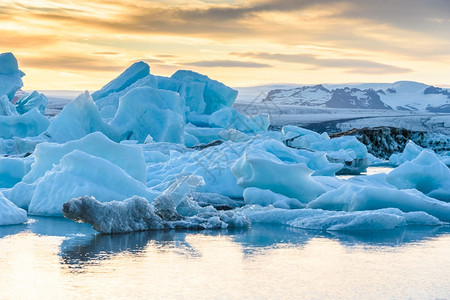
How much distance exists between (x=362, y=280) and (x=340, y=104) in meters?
172

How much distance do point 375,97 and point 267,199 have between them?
16682cm

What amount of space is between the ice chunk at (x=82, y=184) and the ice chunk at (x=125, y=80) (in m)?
22.4

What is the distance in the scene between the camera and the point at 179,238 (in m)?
8.04

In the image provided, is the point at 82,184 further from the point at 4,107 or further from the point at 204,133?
the point at 204,133

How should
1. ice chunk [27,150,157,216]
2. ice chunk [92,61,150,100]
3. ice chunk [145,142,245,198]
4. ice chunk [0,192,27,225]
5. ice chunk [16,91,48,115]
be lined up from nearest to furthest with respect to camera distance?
ice chunk [0,192,27,225] → ice chunk [27,150,157,216] → ice chunk [145,142,245,198] → ice chunk [92,61,150,100] → ice chunk [16,91,48,115]

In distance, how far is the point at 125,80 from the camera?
32.2 m

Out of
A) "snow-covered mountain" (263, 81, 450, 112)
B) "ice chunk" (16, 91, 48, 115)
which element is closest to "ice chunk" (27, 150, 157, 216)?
"ice chunk" (16, 91, 48, 115)

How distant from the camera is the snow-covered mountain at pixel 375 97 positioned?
16212cm

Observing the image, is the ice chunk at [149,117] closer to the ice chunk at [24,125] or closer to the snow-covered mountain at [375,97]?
the ice chunk at [24,125]

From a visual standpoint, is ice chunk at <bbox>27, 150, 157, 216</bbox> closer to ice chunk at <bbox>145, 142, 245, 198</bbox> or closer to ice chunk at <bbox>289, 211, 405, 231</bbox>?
ice chunk at <bbox>145, 142, 245, 198</bbox>

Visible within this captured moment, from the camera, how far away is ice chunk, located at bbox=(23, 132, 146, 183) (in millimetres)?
11625

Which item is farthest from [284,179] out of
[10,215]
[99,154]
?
[10,215]

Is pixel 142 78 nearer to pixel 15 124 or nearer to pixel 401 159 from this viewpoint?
pixel 15 124

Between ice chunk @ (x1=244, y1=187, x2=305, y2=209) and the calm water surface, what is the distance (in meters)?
2.36
